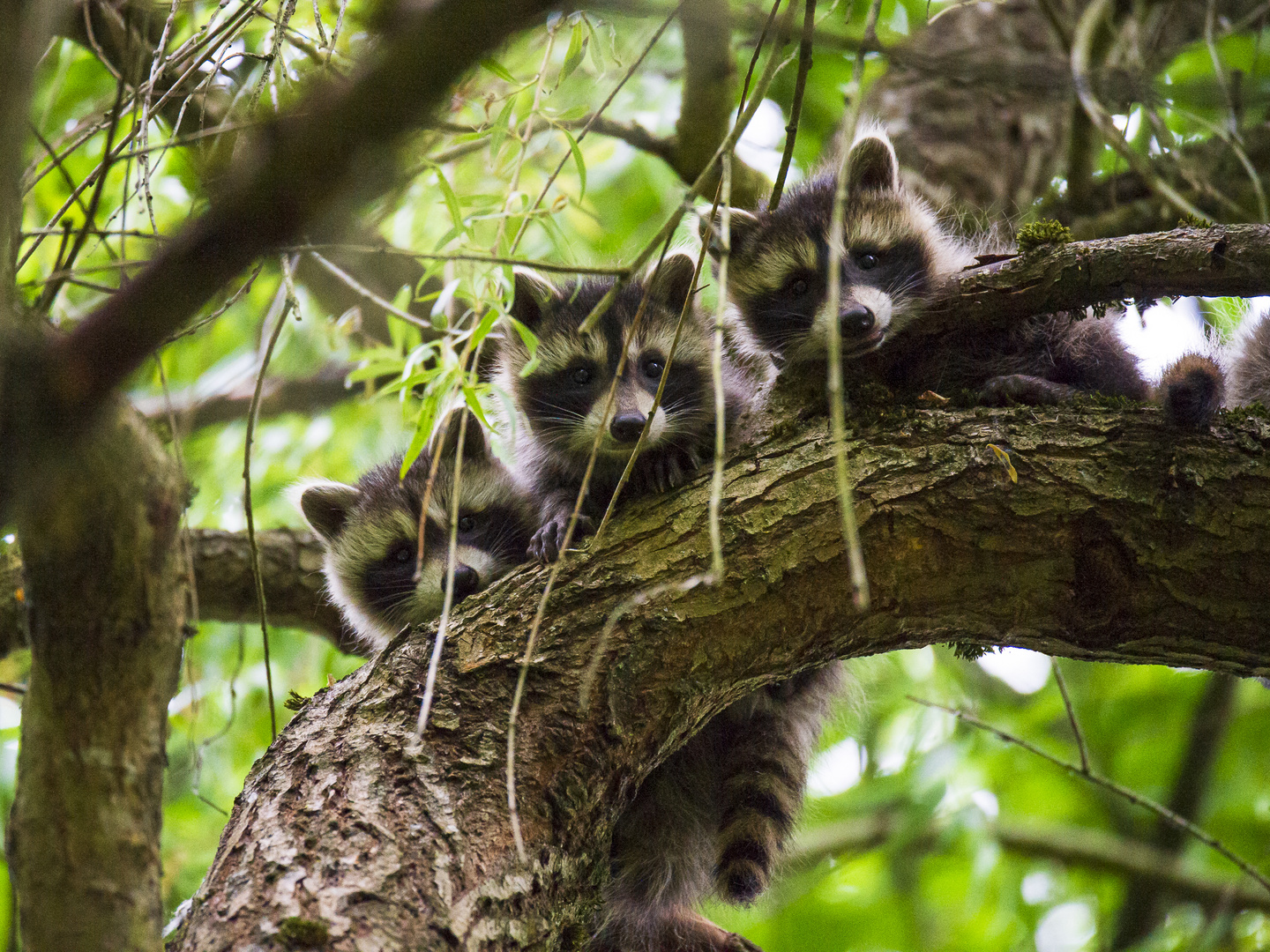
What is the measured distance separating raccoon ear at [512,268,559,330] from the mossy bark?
6.77 ft

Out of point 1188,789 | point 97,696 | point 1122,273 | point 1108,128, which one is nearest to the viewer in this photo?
point 97,696

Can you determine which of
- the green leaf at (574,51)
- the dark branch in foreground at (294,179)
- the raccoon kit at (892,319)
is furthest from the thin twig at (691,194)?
the green leaf at (574,51)

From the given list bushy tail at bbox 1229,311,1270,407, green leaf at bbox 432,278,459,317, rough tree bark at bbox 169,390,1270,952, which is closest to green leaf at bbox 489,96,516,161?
green leaf at bbox 432,278,459,317

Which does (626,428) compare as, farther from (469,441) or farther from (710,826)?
(710,826)

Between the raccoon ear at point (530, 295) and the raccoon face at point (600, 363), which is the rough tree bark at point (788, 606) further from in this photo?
the raccoon ear at point (530, 295)

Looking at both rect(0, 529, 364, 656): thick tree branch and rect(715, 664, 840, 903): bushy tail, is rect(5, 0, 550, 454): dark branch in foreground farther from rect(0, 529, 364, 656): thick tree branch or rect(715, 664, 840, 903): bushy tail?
rect(0, 529, 364, 656): thick tree branch

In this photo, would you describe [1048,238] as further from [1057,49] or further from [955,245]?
[1057,49]

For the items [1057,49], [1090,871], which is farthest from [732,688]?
[1057,49]

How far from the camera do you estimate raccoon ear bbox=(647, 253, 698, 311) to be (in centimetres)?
337

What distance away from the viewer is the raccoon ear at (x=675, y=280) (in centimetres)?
337

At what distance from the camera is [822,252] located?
3.34 m

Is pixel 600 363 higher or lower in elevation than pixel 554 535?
higher

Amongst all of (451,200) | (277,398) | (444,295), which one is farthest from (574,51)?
(277,398)

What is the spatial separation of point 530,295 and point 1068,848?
121 inches
